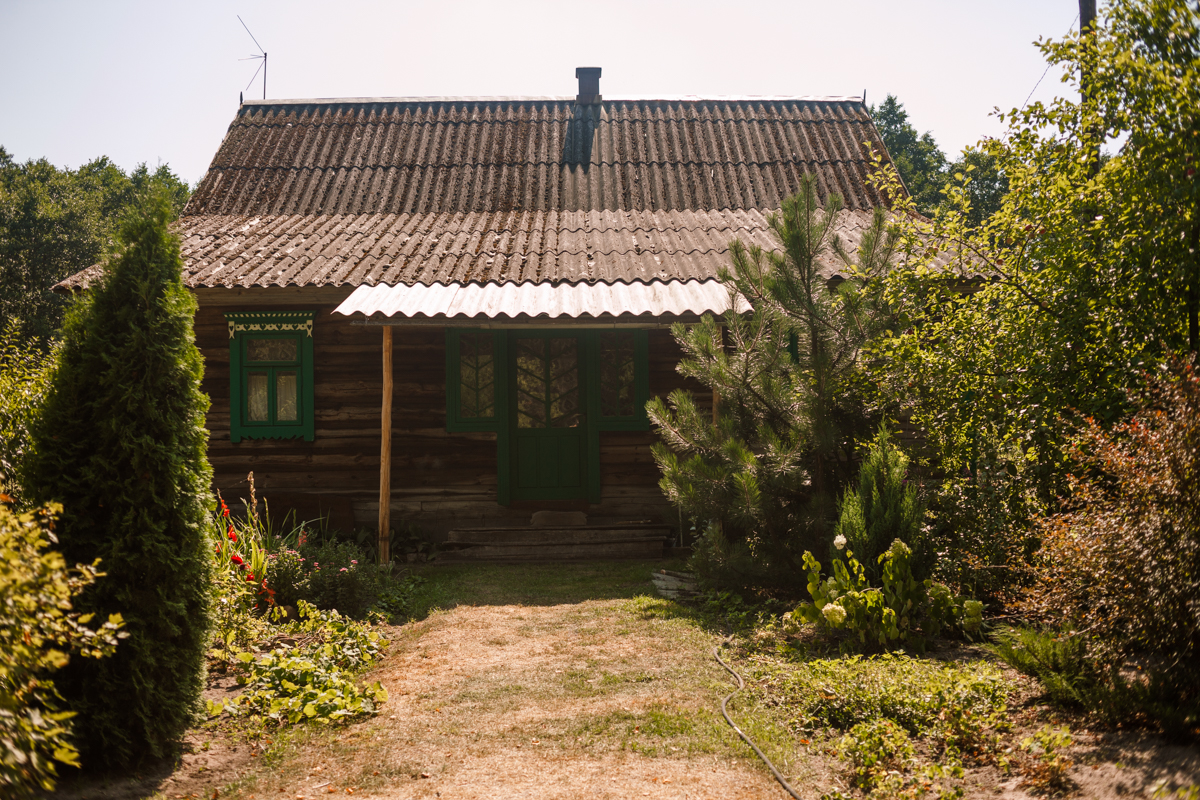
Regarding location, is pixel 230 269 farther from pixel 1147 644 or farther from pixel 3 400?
pixel 1147 644

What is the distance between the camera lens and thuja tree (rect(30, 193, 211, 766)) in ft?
11.1

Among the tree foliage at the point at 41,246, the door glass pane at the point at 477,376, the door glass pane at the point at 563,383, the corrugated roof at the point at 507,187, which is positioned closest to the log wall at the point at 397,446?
the door glass pane at the point at 477,376

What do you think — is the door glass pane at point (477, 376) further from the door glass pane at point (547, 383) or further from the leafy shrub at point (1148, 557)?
the leafy shrub at point (1148, 557)

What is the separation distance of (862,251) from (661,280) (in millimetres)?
2820

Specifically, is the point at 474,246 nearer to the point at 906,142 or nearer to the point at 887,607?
the point at 887,607

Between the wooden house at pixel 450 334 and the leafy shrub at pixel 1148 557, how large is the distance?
4.12 metres

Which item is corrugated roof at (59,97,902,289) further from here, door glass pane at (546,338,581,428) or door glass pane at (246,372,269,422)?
door glass pane at (246,372,269,422)

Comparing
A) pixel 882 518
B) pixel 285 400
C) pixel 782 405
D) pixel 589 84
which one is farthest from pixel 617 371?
pixel 589 84

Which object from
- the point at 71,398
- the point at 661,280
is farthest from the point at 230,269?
the point at 71,398

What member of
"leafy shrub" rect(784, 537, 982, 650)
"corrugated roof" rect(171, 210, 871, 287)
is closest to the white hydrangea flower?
"leafy shrub" rect(784, 537, 982, 650)

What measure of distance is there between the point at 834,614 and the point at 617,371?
5.32 m

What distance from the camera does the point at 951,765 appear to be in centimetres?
322

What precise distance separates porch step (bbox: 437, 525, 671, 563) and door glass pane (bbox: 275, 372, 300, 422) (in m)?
2.54

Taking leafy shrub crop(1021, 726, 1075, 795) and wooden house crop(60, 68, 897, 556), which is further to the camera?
wooden house crop(60, 68, 897, 556)
